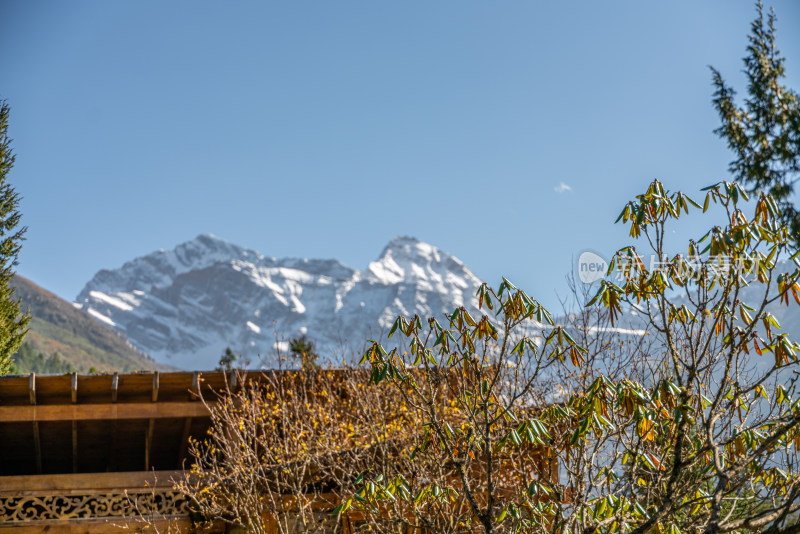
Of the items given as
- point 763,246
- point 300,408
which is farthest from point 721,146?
point 763,246

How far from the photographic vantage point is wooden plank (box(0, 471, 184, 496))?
8.74 meters

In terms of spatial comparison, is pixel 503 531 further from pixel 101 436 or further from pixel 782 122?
pixel 782 122

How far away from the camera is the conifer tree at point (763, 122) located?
50.0 feet

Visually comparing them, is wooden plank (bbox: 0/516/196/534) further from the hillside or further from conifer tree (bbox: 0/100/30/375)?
the hillside

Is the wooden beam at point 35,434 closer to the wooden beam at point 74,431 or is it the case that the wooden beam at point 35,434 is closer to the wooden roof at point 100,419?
the wooden roof at point 100,419

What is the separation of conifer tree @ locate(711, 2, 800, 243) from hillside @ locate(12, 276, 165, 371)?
113 m

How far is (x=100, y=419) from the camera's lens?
9945mm

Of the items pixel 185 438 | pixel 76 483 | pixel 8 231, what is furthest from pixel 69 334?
pixel 76 483

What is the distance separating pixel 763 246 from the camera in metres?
4.02

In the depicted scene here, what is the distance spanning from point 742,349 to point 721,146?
1431 cm

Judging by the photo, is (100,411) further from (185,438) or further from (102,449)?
(102,449)

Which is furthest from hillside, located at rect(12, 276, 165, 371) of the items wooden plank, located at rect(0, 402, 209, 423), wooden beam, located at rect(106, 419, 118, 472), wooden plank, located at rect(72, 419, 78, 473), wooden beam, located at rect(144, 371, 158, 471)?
wooden plank, located at rect(0, 402, 209, 423)

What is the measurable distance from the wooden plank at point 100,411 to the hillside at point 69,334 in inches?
4449

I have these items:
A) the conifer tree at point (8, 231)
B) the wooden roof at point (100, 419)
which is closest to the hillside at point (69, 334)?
the conifer tree at point (8, 231)
